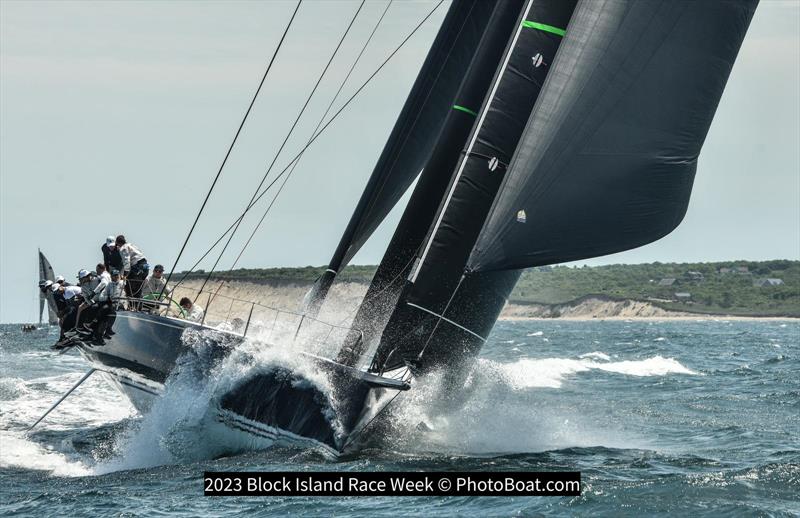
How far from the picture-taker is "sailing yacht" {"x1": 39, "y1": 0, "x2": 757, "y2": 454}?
1111 cm

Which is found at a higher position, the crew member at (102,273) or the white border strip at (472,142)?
the white border strip at (472,142)

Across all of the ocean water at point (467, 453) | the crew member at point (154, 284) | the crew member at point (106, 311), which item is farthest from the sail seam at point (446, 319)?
the crew member at point (106, 311)

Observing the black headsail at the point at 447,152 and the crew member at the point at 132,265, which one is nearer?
the black headsail at the point at 447,152

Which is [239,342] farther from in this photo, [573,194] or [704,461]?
[704,461]

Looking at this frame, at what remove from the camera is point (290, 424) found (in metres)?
11.3

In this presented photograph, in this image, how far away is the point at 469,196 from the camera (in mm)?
11852

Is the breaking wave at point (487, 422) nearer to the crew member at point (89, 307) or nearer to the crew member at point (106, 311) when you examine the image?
the crew member at point (106, 311)

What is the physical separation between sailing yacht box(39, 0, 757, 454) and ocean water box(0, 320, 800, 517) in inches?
18.6

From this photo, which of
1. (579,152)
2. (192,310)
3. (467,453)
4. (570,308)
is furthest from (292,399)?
(570,308)

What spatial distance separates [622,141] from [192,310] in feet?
19.2

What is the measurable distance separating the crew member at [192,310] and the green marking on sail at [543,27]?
5.25 metres

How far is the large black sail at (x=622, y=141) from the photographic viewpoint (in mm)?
11109

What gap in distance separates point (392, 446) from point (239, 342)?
6.48 ft

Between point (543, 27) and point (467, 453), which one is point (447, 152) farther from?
point (467, 453)
